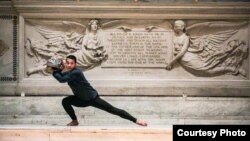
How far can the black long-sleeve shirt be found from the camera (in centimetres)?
1005

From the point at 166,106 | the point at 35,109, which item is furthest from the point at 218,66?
the point at 35,109

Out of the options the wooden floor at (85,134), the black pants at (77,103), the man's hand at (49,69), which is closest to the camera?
the wooden floor at (85,134)

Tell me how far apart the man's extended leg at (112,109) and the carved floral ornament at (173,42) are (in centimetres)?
110

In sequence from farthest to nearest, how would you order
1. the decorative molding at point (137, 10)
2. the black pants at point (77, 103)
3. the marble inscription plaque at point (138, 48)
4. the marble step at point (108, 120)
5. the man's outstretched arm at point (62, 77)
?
the marble inscription plaque at point (138, 48)
the decorative molding at point (137, 10)
the marble step at point (108, 120)
the black pants at point (77, 103)
the man's outstretched arm at point (62, 77)

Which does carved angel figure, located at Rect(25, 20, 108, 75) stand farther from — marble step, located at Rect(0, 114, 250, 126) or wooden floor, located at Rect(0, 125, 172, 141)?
wooden floor, located at Rect(0, 125, 172, 141)

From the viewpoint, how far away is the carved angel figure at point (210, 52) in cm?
1092

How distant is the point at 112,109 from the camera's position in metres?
10.1

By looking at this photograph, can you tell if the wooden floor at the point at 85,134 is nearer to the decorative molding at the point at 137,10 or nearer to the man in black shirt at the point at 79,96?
the man in black shirt at the point at 79,96

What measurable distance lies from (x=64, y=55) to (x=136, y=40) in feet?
5.55

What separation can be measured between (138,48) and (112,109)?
5.69ft

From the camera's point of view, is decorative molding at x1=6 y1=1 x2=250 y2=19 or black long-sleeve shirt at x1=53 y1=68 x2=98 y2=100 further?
decorative molding at x1=6 y1=1 x2=250 y2=19

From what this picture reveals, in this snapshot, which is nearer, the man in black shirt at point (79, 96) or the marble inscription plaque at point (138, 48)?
the man in black shirt at point (79, 96)

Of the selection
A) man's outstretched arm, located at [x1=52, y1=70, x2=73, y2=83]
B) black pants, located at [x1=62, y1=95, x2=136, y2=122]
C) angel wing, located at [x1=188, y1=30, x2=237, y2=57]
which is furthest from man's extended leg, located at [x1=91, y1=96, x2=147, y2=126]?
angel wing, located at [x1=188, y1=30, x2=237, y2=57]

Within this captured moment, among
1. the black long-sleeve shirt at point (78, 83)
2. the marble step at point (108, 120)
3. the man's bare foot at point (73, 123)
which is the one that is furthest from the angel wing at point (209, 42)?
the man's bare foot at point (73, 123)
